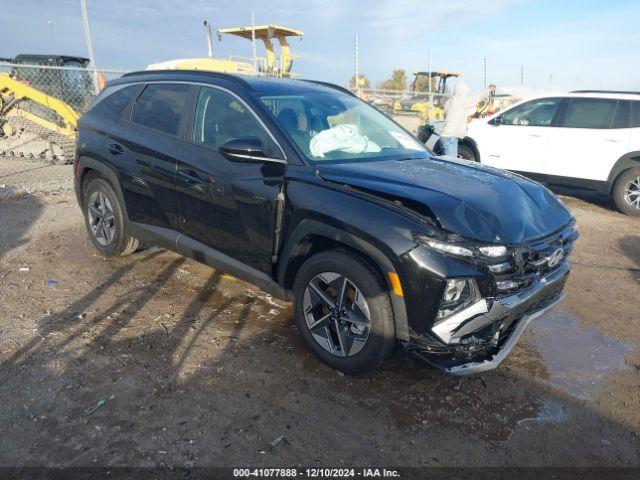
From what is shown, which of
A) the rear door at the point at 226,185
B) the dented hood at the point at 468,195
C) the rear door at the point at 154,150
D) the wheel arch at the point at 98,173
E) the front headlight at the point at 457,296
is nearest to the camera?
the front headlight at the point at 457,296

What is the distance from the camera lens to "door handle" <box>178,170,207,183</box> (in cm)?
387

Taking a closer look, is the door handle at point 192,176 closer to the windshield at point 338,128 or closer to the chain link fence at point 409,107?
the windshield at point 338,128

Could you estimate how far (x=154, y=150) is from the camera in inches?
167

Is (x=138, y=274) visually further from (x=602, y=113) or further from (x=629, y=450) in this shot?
(x=602, y=113)

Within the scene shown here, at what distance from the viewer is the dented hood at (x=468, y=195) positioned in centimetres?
291

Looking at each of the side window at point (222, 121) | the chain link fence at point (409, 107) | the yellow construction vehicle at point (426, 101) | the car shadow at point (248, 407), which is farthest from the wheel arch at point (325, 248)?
the yellow construction vehicle at point (426, 101)

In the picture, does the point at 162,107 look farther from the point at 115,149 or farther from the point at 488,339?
the point at 488,339

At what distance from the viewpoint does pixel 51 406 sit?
293cm

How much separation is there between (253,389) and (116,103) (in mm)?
3216

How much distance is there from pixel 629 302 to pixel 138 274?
466 centimetres

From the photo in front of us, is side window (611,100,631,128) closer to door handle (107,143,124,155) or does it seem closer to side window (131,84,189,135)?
side window (131,84,189,135)

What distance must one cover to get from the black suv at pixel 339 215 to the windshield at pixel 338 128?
0.05 ft

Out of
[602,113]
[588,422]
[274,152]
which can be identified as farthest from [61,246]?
[602,113]

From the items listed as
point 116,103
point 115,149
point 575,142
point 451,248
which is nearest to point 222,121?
point 115,149
